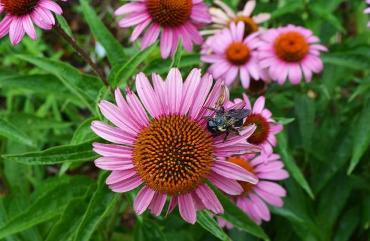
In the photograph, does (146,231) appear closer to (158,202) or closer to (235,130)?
(158,202)

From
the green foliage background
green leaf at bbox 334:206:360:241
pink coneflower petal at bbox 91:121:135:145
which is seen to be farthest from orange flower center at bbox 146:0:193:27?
green leaf at bbox 334:206:360:241

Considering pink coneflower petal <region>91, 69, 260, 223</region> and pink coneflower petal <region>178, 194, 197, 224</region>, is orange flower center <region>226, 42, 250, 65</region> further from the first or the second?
pink coneflower petal <region>178, 194, 197, 224</region>

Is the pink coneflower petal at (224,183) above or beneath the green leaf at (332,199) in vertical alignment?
beneath

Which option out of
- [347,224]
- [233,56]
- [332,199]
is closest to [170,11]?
[233,56]

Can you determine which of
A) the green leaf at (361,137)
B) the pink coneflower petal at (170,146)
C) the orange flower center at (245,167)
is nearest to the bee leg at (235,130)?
the pink coneflower petal at (170,146)

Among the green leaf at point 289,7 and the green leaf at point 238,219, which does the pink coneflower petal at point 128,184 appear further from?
the green leaf at point 289,7

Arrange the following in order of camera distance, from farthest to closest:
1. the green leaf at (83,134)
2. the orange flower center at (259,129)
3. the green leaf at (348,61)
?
the green leaf at (348,61)
the orange flower center at (259,129)
the green leaf at (83,134)
